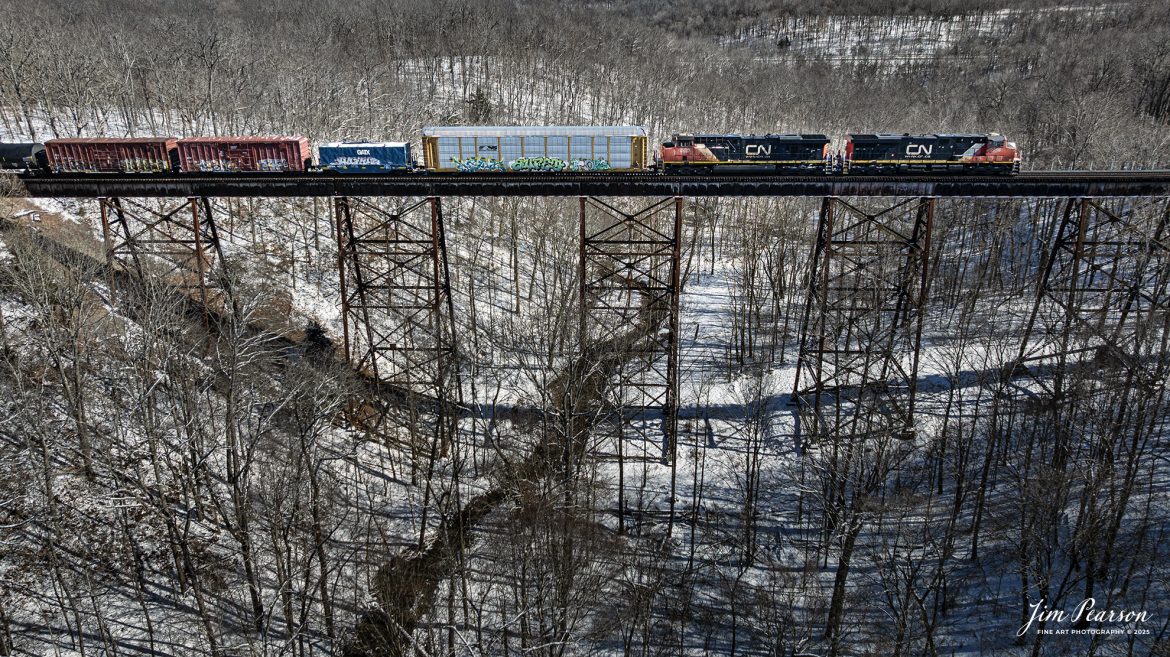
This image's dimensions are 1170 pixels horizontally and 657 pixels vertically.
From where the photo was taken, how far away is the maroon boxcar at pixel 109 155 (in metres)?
26.0

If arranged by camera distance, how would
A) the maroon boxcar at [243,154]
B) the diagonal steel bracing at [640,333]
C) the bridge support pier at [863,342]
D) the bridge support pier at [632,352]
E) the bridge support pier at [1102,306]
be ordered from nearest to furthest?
1. the bridge support pier at [1102,306]
2. the bridge support pier at [632,352]
3. the diagonal steel bracing at [640,333]
4. the bridge support pier at [863,342]
5. the maroon boxcar at [243,154]

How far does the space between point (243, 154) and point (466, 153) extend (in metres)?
7.79

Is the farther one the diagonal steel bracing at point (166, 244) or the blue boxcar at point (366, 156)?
the blue boxcar at point (366, 156)

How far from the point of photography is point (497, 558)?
20203 millimetres

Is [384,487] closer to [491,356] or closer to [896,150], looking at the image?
[491,356]

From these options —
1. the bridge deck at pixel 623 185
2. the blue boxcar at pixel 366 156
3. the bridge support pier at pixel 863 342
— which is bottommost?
the bridge support pier at pixel 863 342

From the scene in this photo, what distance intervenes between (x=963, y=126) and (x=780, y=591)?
165 feet

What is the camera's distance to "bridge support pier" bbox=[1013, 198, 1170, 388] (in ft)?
74.3

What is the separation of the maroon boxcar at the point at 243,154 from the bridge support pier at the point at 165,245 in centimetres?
146

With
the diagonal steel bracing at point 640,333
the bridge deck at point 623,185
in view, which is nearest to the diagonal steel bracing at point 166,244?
the bridge deck at point 623,185

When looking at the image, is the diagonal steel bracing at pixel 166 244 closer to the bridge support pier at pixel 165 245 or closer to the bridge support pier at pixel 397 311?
the bridge support pier at pixel 165 245

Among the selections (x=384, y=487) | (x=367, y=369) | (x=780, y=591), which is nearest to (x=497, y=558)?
(x=384, y=487)

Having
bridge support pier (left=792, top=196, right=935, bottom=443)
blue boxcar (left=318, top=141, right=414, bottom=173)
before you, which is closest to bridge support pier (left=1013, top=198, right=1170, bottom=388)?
bridge support pier (left=792, top=196, right=935, bottom=443)

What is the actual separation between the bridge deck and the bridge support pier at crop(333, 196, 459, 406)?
81 cm
